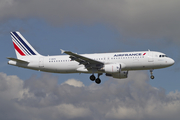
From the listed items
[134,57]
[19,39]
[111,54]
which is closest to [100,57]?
[111,54]

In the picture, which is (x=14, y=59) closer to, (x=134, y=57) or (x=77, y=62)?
(x=77, y=62)

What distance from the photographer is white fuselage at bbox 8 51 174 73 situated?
57.2 meters

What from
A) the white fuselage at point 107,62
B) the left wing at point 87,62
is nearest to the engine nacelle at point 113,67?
the white fuselage at point 107,62

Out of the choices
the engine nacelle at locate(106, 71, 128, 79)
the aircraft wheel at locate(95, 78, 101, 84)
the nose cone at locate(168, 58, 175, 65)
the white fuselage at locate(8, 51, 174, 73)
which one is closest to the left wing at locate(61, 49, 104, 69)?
the white fuselage at locate(8, 51, 174, 73)

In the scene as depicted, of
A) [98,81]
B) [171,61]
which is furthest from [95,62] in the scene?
[171,61]

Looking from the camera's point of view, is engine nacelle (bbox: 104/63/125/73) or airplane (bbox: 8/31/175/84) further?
airplane (bbox: 8/31/175/84)

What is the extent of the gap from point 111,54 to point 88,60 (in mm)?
4633

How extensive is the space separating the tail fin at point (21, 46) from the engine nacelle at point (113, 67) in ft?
48.8

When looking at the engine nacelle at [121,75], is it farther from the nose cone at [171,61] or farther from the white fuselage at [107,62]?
the nose cone at [171,61]

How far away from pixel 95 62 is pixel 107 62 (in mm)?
2305

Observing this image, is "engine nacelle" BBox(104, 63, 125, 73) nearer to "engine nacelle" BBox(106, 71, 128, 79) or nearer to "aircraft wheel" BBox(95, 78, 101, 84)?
"aircraft wheel" BBox(95, 78, 101, 84)

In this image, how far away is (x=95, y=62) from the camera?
5775 cm

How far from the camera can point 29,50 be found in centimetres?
6488

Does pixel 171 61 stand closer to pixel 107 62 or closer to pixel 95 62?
pixel 107 62
